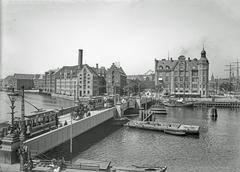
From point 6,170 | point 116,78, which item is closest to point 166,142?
point 6,170

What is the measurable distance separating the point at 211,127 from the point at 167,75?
3202 inches

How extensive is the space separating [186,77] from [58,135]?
109959mm

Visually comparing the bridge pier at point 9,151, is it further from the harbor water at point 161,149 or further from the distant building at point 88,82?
the distant building at point 88,82

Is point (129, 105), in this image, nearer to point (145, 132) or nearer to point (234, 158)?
point (145, 132)

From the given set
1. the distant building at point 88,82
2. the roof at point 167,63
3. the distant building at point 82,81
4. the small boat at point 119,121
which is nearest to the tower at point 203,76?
the roof at point 167,63

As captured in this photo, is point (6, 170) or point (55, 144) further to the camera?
point (55, 144)

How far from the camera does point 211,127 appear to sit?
61.4 m

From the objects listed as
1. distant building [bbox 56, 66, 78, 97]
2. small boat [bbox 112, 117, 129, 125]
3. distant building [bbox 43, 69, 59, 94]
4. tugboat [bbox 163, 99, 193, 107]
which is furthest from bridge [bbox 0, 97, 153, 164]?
distant building [bbox 43, 69, 59, 94]

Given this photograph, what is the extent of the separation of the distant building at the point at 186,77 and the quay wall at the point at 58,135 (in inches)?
3420

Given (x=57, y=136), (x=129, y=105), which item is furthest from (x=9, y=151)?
(x=129, y=105)

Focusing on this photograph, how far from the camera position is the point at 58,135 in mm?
36125

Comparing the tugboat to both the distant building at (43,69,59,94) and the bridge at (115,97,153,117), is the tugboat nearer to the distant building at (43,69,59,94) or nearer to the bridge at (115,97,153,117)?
the bridge at (115,97,153,117)

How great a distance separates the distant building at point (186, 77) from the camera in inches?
5162

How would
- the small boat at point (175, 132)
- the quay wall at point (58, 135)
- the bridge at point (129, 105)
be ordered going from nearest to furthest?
the quay wall at point (58, 135) < the small boat at point (175, 132) < the bridge at point (129, 105)
